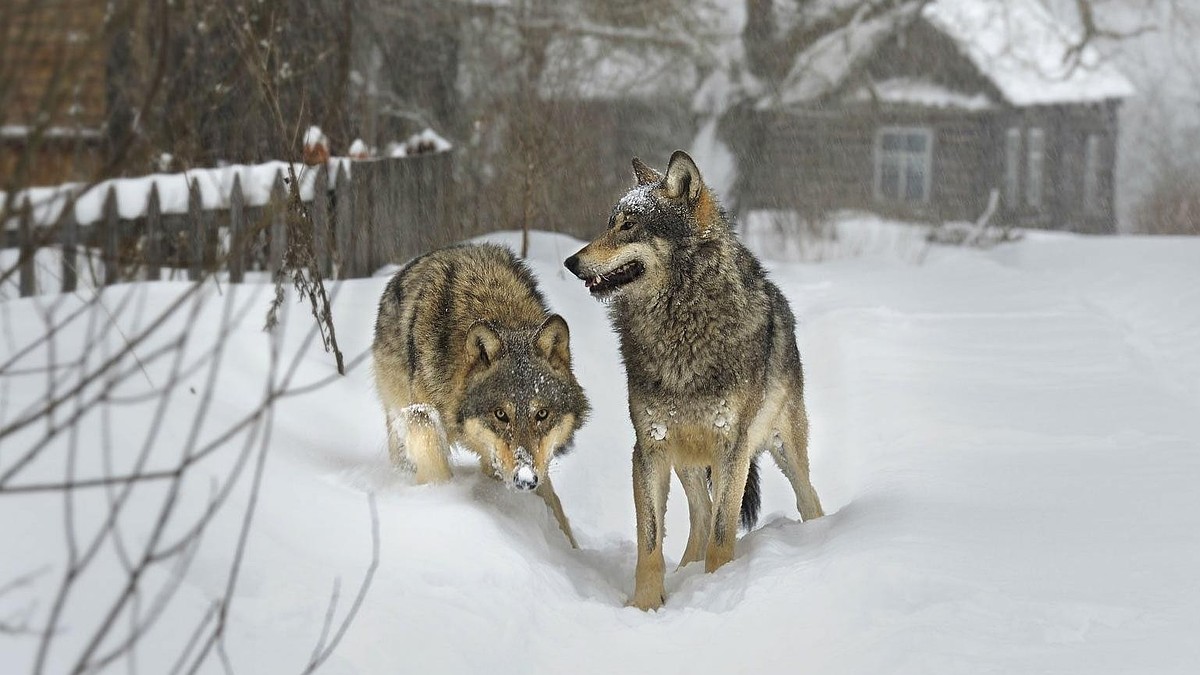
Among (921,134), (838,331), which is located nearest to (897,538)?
(838,331)

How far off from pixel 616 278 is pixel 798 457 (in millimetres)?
1609

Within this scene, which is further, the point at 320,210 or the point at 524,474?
the point at 320,210

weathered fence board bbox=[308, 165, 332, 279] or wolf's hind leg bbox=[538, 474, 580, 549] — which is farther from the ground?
weathered fence board bbox=[308, 165, 332, 279]

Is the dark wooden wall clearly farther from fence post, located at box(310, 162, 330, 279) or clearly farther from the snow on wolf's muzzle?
the snow on wolf's muzzle

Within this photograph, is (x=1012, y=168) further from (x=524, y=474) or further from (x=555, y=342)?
(x=524, y=474)

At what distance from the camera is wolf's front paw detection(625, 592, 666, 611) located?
553 centimetres

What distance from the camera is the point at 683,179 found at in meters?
5.70

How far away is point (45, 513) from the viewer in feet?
12.9

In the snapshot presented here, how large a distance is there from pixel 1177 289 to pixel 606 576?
11124 millimetres

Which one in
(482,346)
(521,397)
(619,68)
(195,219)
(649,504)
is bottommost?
(649,504)

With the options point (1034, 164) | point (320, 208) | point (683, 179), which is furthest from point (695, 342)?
point (1034, 164)

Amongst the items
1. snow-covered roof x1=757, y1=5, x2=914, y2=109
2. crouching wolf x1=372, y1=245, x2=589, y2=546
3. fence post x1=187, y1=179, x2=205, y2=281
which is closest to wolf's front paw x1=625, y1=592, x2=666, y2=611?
crouching wolf x1=372, y1=245, x2=589, y2=546

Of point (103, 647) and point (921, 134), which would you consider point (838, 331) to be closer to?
point (103, 647)

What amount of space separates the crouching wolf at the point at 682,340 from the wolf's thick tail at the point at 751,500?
70 cm
